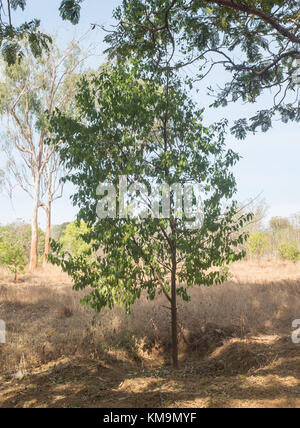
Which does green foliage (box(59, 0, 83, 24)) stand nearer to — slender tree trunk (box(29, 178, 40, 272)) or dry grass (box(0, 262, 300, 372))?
dry grass (box(0, 262, 300, 372))

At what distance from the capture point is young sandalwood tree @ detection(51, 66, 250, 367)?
194 inches

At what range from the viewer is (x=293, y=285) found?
11625 mm

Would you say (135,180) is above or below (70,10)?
below

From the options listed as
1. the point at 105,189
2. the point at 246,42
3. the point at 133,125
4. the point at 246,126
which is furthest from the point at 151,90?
the point at 246,126

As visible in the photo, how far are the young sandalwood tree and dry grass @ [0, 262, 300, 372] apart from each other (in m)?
1.51

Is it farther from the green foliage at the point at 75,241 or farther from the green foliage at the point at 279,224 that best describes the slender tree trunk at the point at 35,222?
the green foliage at the point at 279,224

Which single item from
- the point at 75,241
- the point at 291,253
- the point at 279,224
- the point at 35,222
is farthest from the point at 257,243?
the point at 279,224

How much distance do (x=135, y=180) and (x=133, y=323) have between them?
375 cm

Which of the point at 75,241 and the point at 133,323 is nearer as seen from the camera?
the point at 133,323

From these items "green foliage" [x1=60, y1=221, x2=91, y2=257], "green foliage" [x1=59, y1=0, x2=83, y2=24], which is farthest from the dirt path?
"green foliage" [x1=60, y1=221, x2=91, y2=257]

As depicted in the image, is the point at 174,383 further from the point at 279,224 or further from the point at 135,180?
the point at 279,224

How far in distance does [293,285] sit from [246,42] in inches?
299

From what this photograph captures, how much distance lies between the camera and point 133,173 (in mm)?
4992

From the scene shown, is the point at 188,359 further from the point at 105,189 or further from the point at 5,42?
the point at 5,42
